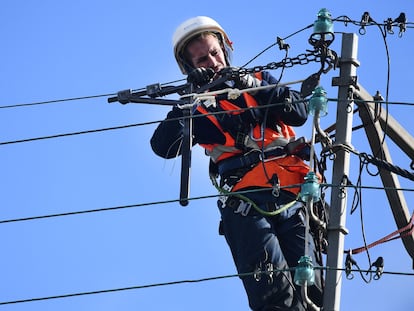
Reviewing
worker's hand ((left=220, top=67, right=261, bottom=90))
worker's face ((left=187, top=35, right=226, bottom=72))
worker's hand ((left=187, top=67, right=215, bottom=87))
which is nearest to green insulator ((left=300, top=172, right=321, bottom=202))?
worker's hand ((left=220, top=67, right=261, bottom=90))

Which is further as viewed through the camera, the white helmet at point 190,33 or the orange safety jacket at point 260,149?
the white helmet at point 190,33

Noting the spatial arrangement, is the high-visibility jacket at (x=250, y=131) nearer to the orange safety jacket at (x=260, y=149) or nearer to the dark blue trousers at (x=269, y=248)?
the orange safety jacket at (x=260, y=149)

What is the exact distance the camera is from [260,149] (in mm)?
10453

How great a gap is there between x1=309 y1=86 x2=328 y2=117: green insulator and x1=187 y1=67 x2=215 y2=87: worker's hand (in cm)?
134

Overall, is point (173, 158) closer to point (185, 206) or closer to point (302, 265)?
point (185, 206)

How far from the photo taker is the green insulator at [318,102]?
9117 mm

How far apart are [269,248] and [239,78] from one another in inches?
51.3

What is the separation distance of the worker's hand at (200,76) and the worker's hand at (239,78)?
0.38 feet

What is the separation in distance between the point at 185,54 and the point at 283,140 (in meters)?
1.49

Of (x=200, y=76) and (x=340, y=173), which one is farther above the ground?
(x=200, y=76)

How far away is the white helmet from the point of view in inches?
450

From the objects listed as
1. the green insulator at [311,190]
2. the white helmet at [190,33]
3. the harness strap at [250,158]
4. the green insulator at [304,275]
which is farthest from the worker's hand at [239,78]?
the green insulator at [304,275]

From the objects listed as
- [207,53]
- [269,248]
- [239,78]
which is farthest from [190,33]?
[269,248]

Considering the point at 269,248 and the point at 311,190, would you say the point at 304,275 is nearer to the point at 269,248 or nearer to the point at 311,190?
the point at 311,190
